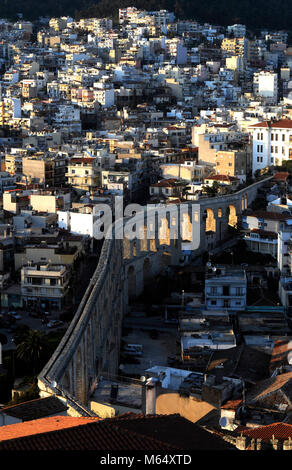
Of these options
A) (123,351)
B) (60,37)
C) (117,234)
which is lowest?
(123,351)

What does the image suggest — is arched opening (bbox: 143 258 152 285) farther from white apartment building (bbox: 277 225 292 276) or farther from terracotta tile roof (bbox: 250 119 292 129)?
terracotta tile roof (bbox: 250 119 292 129)

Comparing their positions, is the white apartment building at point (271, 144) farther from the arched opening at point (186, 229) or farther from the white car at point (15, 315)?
the white car at point (15, 315)

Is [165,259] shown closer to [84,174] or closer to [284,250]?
[284,250]

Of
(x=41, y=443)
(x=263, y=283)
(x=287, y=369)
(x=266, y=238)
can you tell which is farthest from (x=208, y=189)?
(x=41, y=443)

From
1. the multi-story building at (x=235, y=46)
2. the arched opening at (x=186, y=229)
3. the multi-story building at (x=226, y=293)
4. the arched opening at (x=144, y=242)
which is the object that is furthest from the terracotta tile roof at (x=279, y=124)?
the multi-story building at (x=235, y=46)

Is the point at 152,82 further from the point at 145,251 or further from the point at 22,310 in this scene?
the point at 22,310
